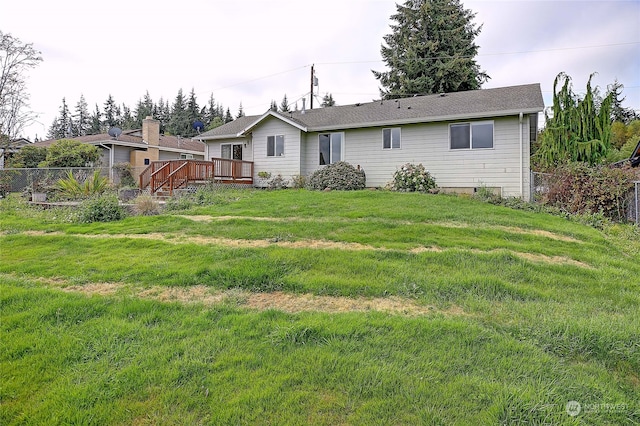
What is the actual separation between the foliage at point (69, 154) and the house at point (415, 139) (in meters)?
8.20

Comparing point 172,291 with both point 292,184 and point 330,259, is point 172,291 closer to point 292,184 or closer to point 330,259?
point 330,259

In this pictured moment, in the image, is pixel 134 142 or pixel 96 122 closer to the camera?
pixel 134 142

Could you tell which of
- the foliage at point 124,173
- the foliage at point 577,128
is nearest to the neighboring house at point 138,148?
the foliage at point 124,173

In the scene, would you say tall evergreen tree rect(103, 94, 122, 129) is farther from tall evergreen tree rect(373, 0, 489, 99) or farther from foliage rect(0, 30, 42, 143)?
tall evergreen tree rect(373, 0, 489, 99)

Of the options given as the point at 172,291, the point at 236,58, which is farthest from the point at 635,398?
the point at 236,58

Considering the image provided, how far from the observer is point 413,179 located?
13.5 m

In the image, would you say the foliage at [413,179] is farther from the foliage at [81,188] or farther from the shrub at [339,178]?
the foliage at [81,188]

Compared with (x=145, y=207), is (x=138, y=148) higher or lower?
higher

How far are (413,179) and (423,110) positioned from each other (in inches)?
134

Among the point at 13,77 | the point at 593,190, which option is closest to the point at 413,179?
the point at 593,190

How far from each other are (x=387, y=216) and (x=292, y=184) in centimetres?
854

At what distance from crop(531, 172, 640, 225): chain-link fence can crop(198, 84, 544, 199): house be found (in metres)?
0.44

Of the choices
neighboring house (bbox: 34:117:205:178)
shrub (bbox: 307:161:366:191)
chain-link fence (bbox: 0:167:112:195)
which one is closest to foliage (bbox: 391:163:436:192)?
shrub (bbox: 307:161:366:191)

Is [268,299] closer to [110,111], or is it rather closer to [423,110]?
[423,110]
